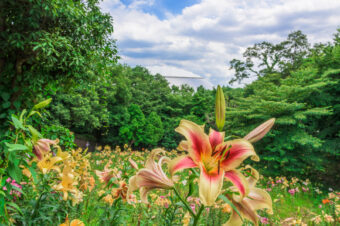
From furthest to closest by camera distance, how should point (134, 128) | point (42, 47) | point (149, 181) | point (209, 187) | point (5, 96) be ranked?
point (134, 128)
point (5, 96)
point (42, 47)
point (149, 181)
point (209, 187)

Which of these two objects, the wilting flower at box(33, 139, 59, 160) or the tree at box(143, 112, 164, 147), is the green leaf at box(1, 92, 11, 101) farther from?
the tree at box(143, 112, 164, 147)

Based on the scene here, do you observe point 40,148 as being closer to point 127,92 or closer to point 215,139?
point 215,139

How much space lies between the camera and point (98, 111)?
10.2 meters

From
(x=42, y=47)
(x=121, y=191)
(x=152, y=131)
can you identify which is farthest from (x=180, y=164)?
(x=152, y=131)

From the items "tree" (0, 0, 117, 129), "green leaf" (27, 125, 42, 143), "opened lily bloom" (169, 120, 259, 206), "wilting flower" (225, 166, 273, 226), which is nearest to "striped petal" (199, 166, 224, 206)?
"opened lily bloom" (169, 120, 259, 206)

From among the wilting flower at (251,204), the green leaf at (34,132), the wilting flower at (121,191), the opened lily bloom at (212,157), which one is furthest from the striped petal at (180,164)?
the wilting flower at (121,191)

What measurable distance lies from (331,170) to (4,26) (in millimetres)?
8426

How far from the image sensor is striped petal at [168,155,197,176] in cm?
38

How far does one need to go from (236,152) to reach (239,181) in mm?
56

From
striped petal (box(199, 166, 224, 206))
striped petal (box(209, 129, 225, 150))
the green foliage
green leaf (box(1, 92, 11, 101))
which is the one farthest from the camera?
the green foliage

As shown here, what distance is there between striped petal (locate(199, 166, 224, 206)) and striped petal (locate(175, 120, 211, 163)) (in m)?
0.05

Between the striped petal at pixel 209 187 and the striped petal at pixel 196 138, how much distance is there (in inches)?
2.0

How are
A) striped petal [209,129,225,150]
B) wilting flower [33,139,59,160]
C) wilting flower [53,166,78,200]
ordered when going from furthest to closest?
wilting flower [53,166,78,200]
wilting flower [33,139,59,160]
striped petal [209,129,225,150]

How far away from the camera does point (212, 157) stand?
0.44m
